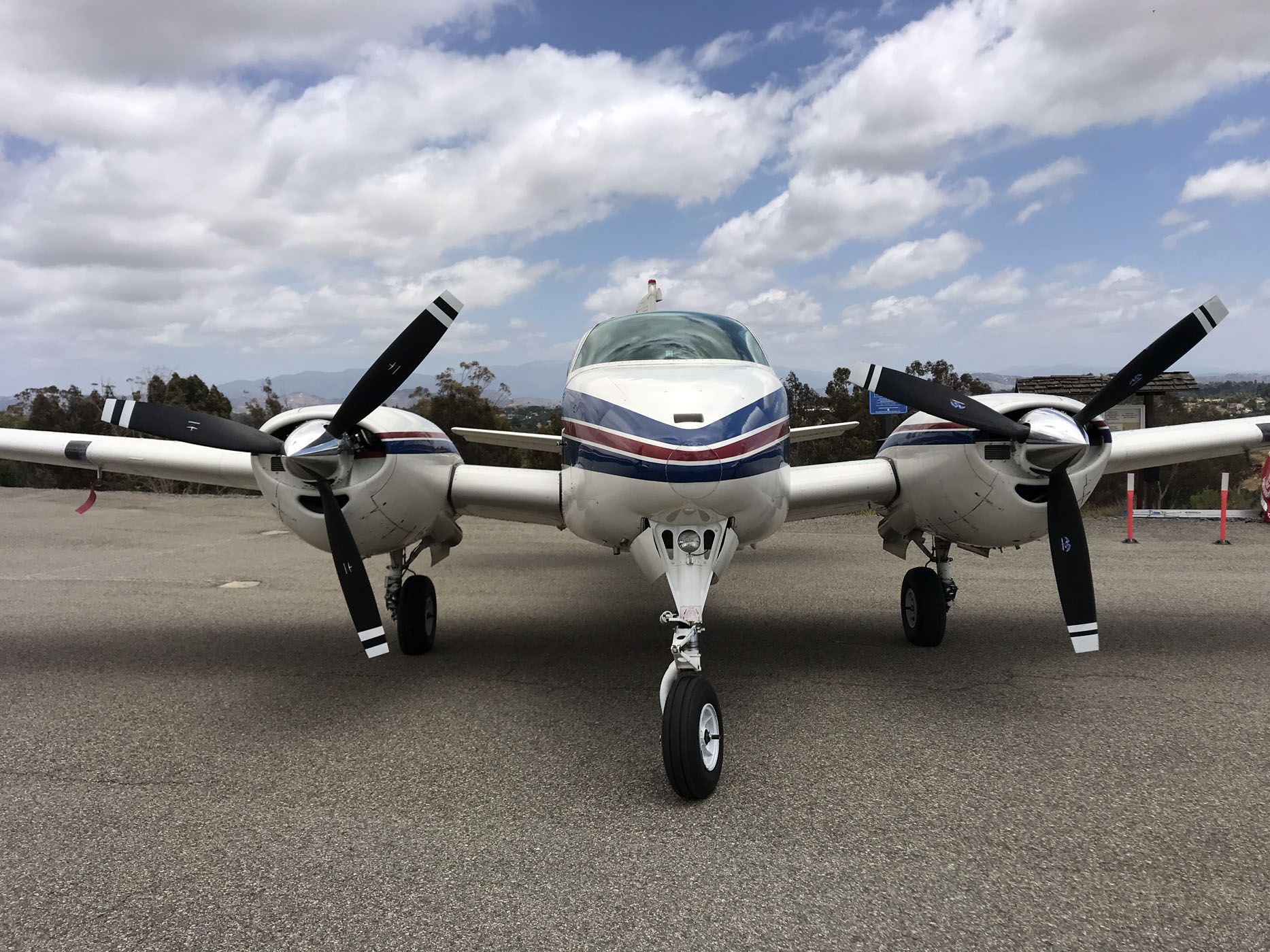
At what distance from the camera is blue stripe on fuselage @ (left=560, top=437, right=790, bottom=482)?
14.5ft

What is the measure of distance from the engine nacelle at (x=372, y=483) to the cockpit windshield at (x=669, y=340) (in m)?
1.49

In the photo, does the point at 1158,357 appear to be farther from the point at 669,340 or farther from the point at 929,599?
the point at 669,340

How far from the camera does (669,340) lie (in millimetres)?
5527

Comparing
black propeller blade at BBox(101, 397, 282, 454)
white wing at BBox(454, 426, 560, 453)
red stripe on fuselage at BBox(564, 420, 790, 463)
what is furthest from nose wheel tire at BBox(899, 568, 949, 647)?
black propeller blade at BBox(101, 397, 282, 454)

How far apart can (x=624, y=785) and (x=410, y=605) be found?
3.65 m

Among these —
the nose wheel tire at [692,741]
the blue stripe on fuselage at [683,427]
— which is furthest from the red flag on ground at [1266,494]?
the nose wheel tire at [692,741]

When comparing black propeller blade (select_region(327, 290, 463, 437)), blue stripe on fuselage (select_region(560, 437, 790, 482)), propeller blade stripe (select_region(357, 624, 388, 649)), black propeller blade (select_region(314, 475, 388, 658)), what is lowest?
propeller blade stripe (select_region(357, 624, 388, 649))

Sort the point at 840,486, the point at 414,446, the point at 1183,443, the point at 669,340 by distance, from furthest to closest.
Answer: the point at 1183,443 < the point at 840,486 < the point at 414,446 < the point at 669,340


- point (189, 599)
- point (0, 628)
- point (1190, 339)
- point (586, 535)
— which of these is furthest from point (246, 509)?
point (1190, 339)

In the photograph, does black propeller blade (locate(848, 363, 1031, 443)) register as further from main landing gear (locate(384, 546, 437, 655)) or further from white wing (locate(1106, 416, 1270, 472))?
main landing gear (locate(384, 546, 437, 655))

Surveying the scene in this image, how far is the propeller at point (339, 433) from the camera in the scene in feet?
18.3

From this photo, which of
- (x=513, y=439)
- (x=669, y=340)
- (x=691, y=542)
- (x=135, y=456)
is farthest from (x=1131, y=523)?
(x=135, y=456)

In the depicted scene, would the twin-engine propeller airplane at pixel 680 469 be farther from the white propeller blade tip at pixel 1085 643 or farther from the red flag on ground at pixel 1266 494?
the red flag on ground at pixel 1266 494

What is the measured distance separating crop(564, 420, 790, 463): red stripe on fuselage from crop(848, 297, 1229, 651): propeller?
4.27 feet
